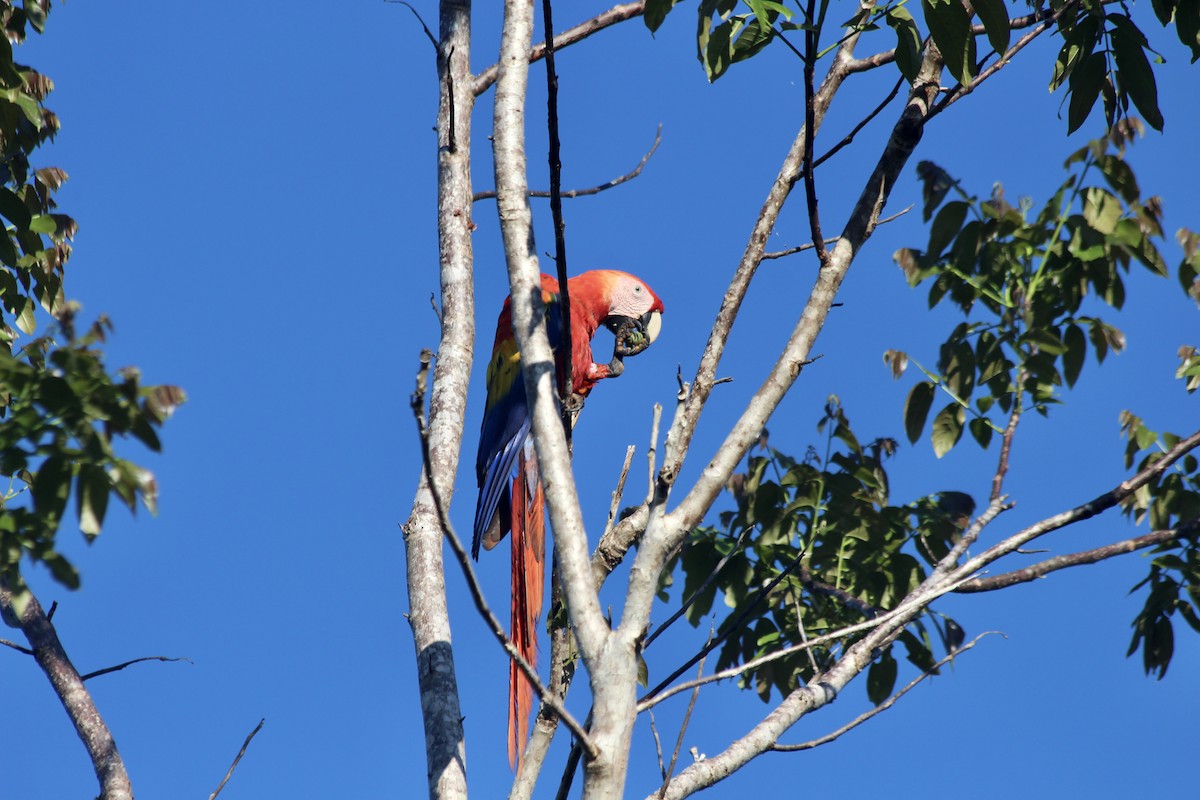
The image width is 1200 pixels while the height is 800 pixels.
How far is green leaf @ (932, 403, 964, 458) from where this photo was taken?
329 cm

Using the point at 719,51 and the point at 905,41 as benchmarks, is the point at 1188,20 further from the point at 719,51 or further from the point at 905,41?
the point at 719,51

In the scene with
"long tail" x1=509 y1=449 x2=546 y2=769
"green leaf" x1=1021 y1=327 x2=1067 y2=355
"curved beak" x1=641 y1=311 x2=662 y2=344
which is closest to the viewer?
"long tail" x1=509 y1=449 x2=546 y2=769

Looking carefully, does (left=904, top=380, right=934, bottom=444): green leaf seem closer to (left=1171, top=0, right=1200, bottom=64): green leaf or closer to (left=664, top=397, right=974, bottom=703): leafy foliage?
(left=664, top=397, right=974, bottom=703): leafy foliage

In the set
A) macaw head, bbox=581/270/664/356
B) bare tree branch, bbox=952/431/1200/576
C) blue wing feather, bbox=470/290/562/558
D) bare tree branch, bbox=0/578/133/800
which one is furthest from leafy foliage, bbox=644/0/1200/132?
macaw head, bbox=581/270/664/356

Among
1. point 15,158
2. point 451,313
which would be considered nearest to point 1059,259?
point 451,313

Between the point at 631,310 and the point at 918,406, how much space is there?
2180mm

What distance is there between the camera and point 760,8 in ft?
6.05

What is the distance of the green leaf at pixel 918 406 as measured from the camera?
3.32 metres

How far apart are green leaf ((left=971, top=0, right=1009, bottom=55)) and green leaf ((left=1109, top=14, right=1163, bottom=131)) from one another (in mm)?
454

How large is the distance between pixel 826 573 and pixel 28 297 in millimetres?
2651

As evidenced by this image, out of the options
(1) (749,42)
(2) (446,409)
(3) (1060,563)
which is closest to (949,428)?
(3) (1060,563)

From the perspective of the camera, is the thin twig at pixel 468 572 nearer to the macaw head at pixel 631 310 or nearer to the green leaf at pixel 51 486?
the green leaf at pixel 51 486

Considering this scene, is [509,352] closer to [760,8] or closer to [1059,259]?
[1059,259]

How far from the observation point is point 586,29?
3.68 m
